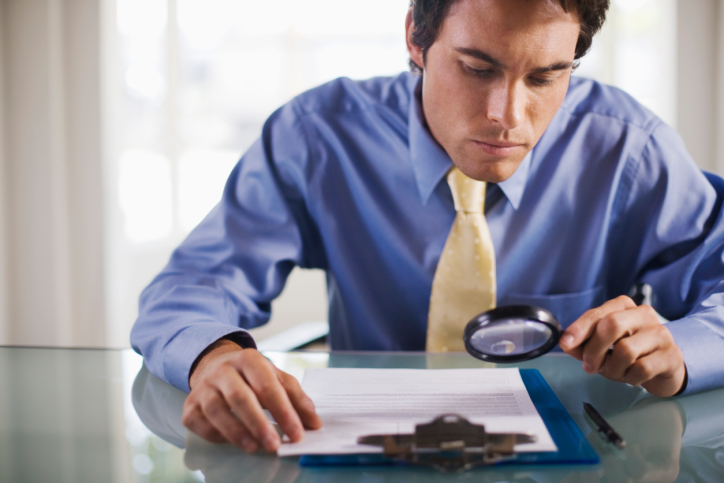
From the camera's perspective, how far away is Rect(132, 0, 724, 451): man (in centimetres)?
114

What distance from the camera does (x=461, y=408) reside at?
2.57 feet

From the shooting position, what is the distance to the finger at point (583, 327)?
31.9 inches

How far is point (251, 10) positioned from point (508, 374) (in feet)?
13.2

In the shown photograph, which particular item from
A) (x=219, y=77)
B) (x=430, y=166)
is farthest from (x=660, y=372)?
(x=219, y=77)

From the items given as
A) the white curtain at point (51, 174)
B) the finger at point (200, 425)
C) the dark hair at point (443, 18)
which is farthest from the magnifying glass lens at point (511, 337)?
the white curtain at point (51, 174)

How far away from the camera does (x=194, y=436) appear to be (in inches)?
29.3

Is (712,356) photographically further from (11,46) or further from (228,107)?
(228,107)

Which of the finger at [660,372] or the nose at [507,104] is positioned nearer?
the finger at [660,372]

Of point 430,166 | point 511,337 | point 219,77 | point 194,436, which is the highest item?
point 219,77

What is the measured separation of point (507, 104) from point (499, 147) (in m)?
0.10

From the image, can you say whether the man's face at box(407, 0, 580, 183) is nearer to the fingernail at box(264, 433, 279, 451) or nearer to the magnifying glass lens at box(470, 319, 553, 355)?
the magnifying glass lens at box(470, 319, 553, 355)

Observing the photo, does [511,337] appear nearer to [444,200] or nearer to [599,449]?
[599,449]

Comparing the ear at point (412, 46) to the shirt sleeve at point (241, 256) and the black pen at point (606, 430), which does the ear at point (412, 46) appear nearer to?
the shirt sleeve at point (241, 256)

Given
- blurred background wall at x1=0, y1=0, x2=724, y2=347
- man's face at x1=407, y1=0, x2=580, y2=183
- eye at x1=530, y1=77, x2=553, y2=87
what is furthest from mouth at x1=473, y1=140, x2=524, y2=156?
blurred background wall at x1=0, y1=0, x2=724, y2=347
